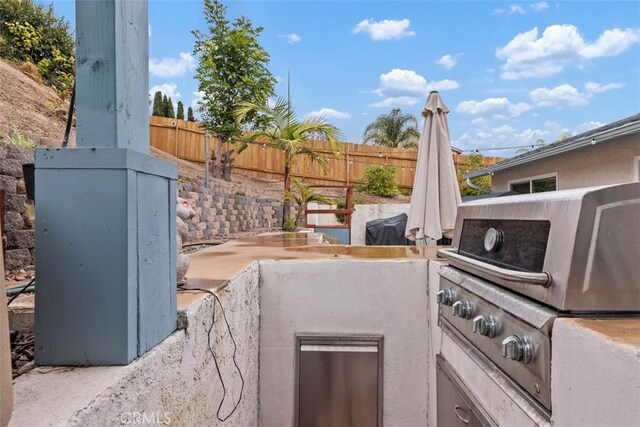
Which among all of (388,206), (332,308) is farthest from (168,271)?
(388,206)

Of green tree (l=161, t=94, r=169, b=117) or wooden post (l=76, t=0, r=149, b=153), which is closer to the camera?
wooden post (l=76, t=0, r=149, b=153)

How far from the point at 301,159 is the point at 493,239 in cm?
1581

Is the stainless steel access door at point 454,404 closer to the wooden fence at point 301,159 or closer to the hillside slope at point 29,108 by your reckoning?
the hillside slope at point 29,108

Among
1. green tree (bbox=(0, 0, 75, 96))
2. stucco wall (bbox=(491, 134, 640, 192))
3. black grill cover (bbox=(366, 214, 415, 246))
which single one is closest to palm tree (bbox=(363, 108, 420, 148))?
black grill cover (bbox=(366, 214, 415, 246))

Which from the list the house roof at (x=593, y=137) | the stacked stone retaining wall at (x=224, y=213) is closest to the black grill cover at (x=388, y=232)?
the house roof at (x=593, y=137)

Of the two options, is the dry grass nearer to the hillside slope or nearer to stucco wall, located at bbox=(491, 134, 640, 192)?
the hillside slope

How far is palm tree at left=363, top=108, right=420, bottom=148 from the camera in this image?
20.6m

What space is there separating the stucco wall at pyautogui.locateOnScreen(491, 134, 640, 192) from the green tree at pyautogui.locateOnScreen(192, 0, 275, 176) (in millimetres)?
7869

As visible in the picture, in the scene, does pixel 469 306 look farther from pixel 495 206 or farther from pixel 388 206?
pixel 388 206

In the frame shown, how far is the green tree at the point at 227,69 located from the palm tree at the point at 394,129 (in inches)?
419

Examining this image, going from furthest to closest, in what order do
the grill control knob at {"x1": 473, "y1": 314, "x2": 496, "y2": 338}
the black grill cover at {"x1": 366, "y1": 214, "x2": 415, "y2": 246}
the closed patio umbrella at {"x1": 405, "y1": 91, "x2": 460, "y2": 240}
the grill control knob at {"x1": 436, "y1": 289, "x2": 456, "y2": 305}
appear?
the black grill cover at {"x1": 366, "y1": 214, "x2": 415, "y2": 246} < the closed patio umbrella at {"x1": 405, "y1": 91, "x2": 460, "y2": 240} < the grill control knob at {"x1": 436, "y1": 289, "x2": 456, "y2": 305} < the grill control knob at {"x1": 473, "y1": 314, "x2": 496, "y2": 338}

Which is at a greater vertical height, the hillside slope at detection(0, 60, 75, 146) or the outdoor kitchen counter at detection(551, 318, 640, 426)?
the hillside slope at detection(0, 60, 75, 146)

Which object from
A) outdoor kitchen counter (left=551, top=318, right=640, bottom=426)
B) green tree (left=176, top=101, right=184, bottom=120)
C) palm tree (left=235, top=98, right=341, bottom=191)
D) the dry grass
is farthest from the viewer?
green tree (left=176, top=101, right=184, bottom=120)

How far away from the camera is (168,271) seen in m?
1.42
